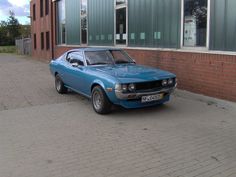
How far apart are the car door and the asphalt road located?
1.67 ft

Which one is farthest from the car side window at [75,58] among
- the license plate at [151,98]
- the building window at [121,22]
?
the building window at [121,22]

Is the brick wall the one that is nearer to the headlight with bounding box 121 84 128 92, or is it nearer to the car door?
the headlight with bounding box 121 84 128 92

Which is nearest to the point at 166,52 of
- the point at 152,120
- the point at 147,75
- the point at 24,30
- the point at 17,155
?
the point at 147,75

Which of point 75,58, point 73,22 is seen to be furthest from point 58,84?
point 73,22

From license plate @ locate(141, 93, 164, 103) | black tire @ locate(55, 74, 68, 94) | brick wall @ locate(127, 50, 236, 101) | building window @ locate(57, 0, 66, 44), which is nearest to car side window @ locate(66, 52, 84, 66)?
black tire @ locate(55, 74, 68, 94)

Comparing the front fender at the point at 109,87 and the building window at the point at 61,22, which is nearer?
the front fender at the point at 109,87

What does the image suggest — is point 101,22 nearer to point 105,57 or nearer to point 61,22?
point 105,57

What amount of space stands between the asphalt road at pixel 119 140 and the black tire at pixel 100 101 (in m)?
0.17

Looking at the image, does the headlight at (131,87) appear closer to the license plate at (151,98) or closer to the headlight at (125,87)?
the headlight at (125,87)

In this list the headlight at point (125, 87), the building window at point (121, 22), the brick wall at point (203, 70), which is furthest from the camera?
the building window at point (121, 22)

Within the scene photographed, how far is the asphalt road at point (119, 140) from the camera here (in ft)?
15.0

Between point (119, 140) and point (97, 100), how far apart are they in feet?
6.89

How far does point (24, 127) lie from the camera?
6707mm

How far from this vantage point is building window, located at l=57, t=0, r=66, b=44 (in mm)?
21155
